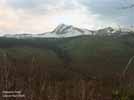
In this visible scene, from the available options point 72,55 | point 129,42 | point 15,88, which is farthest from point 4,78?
point 129,42

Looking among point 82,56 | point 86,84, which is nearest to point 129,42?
point 82,56

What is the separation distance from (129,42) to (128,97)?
5206 inches

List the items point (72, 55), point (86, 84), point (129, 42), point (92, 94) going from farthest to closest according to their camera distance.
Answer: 1. point (129, 42)
2. point (72, 55)
3. point (86, 84)
4. point (92, 94)

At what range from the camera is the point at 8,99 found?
29.2 ft

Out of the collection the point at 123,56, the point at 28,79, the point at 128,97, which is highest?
the point at 28,79

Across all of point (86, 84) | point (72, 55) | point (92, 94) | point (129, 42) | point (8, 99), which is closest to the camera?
point (8, 99)

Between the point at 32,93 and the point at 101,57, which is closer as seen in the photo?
the point at 32,93

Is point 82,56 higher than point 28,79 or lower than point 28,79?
lower

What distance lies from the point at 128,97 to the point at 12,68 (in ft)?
12.3

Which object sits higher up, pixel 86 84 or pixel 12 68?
pixel 12 68

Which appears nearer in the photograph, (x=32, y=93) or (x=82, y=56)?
(x=32, y=93)

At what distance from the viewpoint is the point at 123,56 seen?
11962 cm

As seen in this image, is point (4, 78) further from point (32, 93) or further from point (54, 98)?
point (54, 98)

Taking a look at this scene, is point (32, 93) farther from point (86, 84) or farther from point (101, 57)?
point (101, 57)
